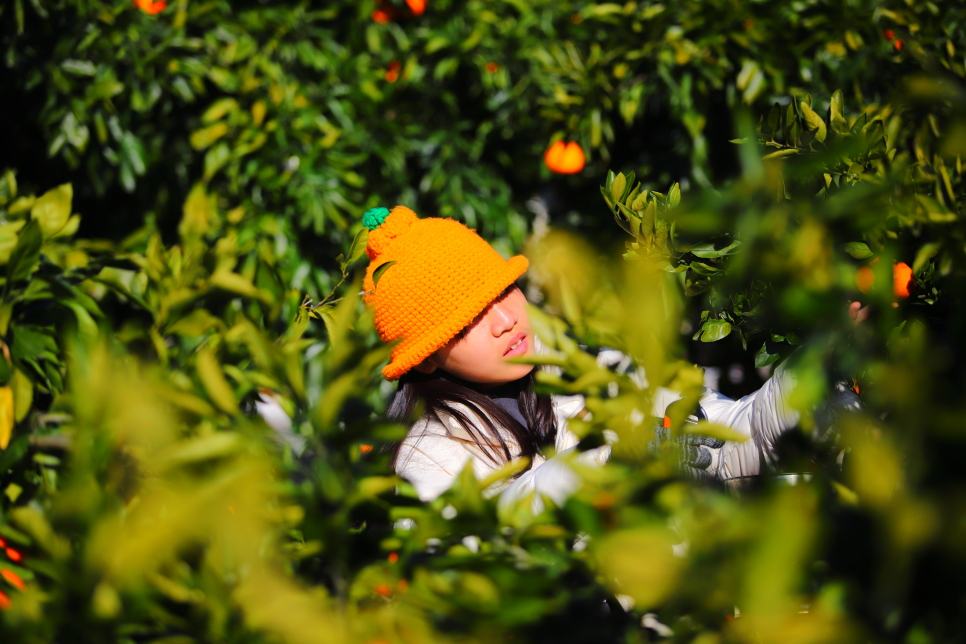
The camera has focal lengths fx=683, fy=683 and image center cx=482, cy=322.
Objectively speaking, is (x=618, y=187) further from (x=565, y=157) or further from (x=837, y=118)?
(x=565, y=157)

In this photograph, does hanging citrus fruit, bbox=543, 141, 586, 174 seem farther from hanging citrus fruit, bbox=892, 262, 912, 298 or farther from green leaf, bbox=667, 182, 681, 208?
hanging citrus fruit, bbox=892, 262, 912, 298

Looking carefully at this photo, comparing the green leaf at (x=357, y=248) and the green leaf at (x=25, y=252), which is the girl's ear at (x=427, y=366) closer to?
the green leaf at (x=357, y=248)

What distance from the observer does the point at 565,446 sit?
125 cm

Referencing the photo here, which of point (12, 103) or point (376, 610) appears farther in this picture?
point (12, 103)

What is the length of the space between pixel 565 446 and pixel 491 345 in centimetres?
24

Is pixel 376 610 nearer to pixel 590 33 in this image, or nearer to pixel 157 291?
pixel 157 291

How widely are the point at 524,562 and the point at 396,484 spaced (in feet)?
0.37

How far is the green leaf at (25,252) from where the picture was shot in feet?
2.68

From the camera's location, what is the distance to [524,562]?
47 cm

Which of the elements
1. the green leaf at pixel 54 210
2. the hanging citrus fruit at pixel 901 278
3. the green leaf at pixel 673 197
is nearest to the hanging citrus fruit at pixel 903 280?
the hanging citrus fruit at pixel 901 278

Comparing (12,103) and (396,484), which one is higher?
(396,484)

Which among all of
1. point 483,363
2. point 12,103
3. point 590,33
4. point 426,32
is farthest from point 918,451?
point 12,103

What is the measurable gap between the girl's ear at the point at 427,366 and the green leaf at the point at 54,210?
2.09 feet

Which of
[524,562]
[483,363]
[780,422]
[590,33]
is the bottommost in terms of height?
[483,363]
